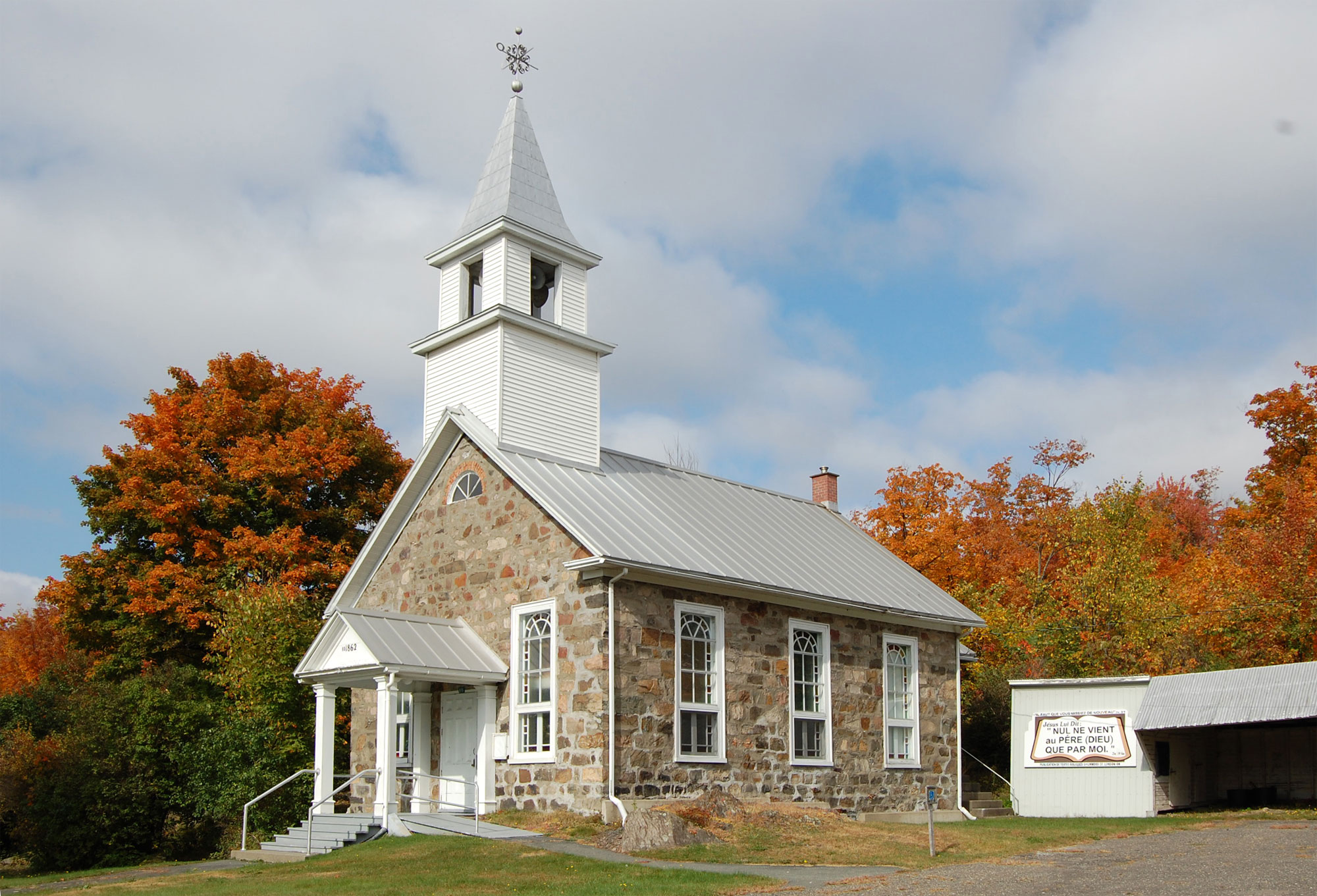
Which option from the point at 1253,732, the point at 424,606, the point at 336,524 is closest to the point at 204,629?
the point at 336,524

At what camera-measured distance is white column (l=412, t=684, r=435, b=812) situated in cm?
1989

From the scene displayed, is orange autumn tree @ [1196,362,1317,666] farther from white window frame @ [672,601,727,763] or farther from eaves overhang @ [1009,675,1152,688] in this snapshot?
white window frame @ [672,601,727,763]

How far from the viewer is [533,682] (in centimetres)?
1838

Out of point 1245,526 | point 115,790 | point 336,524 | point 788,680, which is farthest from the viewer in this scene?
point 1245,526

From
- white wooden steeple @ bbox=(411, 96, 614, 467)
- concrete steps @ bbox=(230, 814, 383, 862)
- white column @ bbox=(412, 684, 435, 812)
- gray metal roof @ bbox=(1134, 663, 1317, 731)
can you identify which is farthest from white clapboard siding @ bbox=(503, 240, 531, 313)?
gray metal roof @ bbox=(1134, 663, 1317, 731)

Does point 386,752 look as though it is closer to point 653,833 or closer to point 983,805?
point 653,833

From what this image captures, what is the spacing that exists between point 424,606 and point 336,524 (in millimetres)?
11285

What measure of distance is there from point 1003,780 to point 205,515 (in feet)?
66.0

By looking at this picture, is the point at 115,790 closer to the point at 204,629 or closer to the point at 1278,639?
the point at 204,629

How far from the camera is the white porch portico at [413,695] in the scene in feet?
57.6

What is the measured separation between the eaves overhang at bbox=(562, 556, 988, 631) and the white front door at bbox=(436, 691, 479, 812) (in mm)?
3447

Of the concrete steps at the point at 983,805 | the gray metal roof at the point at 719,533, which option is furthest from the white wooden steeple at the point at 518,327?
the concrete steps at the point at 983,805

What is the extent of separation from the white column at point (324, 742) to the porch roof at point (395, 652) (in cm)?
28

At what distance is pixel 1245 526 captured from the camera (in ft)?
116
